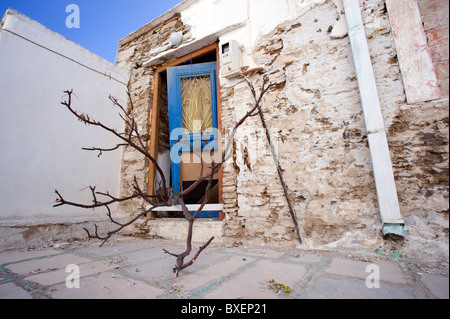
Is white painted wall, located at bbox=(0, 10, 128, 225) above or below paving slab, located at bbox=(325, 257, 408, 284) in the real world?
above

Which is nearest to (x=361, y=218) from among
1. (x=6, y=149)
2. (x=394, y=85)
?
(x=394, y=85)

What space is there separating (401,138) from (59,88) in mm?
3985

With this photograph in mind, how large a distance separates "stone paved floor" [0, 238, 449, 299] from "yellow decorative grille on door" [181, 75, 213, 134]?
196cm

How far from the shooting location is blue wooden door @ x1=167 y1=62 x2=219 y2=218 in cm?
321

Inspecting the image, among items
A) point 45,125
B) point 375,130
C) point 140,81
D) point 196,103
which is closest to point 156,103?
point 140,81

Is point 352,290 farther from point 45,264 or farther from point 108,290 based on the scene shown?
point 45,264

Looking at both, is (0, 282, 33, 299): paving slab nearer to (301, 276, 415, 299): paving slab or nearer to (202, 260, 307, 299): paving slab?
(202, 260, 307, 299): paving slab

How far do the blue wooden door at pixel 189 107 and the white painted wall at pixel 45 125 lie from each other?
1.07 metres

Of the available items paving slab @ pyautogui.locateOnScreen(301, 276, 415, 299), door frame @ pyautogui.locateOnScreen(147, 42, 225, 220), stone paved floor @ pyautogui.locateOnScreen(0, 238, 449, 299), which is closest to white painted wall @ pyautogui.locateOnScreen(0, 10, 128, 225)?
door frame @ pyautogui.locateOnScreen(147, 42, 225, 220)

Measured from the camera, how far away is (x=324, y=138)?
2113 millimetres

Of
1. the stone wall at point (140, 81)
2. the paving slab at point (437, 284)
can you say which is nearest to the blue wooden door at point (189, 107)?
the stone wall at point (140, 81)

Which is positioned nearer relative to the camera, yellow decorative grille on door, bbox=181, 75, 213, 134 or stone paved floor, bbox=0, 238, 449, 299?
stone paved floor, bbox=0, 238, 449, 299

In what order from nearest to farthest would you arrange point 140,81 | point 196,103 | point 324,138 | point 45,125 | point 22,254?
point 22,254, point 324,138, point 45,125, point 196,103, point 140,81

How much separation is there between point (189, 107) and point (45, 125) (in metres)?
1.90
